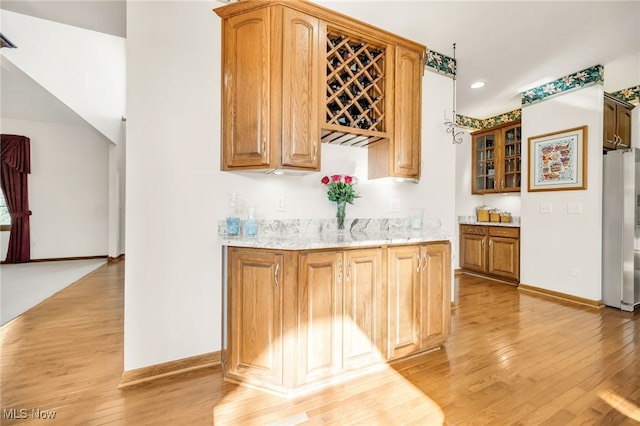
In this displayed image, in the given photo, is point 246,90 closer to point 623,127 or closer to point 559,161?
point 559,161

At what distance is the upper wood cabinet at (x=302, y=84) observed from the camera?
80.2 inches

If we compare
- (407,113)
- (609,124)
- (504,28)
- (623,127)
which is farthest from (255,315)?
(623,127)

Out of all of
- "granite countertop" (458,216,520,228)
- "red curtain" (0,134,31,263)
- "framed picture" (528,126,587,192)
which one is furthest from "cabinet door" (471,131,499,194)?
"red curtain" (0,134,31,263)

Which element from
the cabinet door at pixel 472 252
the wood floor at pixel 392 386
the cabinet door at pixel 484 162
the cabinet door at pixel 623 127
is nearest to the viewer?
the wood floor at pixel 392 386

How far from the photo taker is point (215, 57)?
2.25 m

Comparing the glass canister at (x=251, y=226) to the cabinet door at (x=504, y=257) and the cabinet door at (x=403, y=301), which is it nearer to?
the cabinet door at (x=403, y=301)

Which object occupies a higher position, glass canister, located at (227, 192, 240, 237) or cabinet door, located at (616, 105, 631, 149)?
cabinet door, located at (616, 105, 631, 149)

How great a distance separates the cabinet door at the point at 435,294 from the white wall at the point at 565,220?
8.29 ft

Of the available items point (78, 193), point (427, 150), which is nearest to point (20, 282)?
point (78, 193)

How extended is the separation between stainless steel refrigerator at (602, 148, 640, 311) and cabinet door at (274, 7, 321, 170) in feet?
12.3

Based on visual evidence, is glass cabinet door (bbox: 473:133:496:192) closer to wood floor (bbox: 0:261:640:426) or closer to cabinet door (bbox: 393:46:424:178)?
wood floor (bbox: 0:261:640:426)

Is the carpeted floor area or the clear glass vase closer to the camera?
the clear glass vase

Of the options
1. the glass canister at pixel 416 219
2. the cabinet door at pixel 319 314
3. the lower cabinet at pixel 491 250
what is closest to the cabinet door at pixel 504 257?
the lower cabinet at pixel 491 250

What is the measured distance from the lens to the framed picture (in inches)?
146
